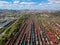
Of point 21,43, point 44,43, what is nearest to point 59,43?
point 44,43

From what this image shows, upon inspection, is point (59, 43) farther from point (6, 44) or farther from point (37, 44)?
point (6, 44)

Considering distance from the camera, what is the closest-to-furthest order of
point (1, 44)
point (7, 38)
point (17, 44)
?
point (1, 44)
point (17, 44)
point (7, 38)

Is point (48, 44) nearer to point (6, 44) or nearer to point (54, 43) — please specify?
point (54, 43)

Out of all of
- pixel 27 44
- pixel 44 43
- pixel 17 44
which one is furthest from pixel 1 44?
pixel 44 43

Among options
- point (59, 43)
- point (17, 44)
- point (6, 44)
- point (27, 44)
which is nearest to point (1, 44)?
point (6, 44)

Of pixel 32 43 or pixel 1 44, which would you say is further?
pixel 32 43

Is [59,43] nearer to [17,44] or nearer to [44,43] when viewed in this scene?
[44,43]

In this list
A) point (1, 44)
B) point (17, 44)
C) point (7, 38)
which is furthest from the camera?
point (7, 38)

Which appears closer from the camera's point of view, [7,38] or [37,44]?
[37,44]
